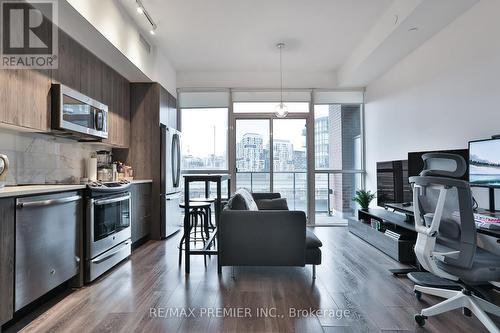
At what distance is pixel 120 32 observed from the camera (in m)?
3.27

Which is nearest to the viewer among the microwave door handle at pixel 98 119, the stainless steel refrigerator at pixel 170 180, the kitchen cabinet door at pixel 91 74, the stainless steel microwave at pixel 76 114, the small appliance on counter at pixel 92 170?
the stainless steel microwave at pixel 76 114

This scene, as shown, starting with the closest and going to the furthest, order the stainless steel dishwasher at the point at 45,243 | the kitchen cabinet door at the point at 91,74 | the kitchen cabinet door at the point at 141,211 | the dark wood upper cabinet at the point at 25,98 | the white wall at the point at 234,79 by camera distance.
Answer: the stainless steel dishwasher at the point at 45,243 → the dark wood upper cabinet at the point at 25,98 → the kitchen cabinet door at the point at 91,74 → the kitchen cabinet door at the point at 141,211 → the white wall at the point at 234,79

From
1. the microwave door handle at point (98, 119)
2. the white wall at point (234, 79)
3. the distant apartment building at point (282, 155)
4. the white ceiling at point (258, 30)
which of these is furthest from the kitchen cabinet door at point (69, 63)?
the distant apartment building at point (282, 155)

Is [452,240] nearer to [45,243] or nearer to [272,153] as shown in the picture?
[45,243]

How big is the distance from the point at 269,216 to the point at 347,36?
10.3ft

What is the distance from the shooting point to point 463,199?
69.3 inches

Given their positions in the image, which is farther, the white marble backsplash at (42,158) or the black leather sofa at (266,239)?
the black leather sofa at (266,239)

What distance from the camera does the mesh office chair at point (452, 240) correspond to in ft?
5.73

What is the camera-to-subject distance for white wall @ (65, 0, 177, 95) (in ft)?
8.76

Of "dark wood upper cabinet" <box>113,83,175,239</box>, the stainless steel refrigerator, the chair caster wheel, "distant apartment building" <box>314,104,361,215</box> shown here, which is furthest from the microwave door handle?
"distant apartment building" <box>314,104,361,215</box>

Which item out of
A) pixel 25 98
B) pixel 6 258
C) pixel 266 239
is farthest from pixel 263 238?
pixel 25 98

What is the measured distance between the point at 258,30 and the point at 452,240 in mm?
3511

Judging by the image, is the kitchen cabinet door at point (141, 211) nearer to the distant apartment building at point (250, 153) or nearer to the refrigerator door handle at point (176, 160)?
the refrigerator door handle at point (176, 160)

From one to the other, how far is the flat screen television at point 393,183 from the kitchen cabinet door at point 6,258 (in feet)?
14.0
